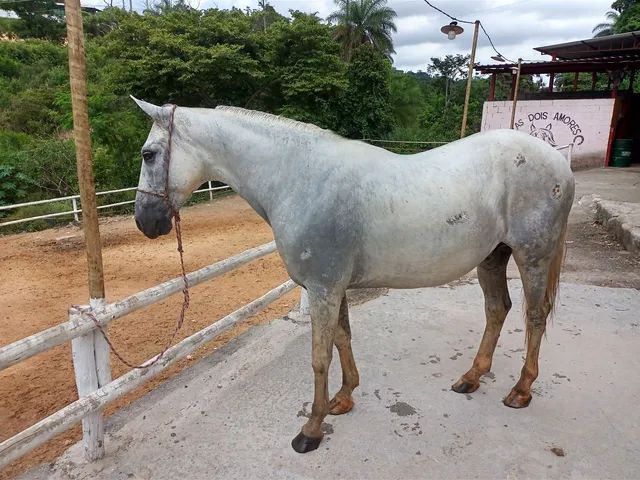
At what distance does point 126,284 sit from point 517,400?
18.2 feet

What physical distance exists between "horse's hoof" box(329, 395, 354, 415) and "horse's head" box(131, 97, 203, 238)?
1.43 m

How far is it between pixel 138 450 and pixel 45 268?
6.23 metres

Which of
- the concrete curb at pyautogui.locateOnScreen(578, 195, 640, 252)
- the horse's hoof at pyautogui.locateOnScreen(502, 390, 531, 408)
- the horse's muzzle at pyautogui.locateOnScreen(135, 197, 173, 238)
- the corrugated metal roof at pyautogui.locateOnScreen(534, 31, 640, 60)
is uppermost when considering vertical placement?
the corrugated metal roof at pyautogui.locateOnScreen(534, 31, 640, 60)

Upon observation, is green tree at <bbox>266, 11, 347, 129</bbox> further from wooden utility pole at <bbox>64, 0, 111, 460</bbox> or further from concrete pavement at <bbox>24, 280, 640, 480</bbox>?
wooden utility pole at <bbox>64, 0, 111, 460</bbox>

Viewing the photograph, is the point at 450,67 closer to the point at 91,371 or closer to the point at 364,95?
the point at 364,95

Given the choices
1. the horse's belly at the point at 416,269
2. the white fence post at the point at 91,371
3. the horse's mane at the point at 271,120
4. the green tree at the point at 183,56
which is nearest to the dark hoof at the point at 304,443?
the horse's belly at the point at 416,269

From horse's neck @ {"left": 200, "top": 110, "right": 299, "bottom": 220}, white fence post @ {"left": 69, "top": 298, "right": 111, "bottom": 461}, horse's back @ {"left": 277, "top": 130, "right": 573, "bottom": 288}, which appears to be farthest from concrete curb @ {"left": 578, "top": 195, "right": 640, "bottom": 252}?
white fence post @ {"left": 69, "top": 298, "right": 111, "bottom": 461}

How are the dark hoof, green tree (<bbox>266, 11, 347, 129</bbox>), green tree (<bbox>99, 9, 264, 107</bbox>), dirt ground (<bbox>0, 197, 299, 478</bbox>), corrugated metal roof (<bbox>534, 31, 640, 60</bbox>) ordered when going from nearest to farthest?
the dark hoof, dirt ground (<bbox>0, 197, 299, 478</bbox>), green tree (<bbox>99, 9, 264, 107</bbox>), green tree (<bbox>266, 11, 347, 129</bbox>), corrugated metal roof (<bbox>534, 31, 640, 60</bbox>)

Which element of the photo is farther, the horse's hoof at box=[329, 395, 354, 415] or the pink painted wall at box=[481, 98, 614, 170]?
the pink painted wall at box=[481, 98, 614, 170]

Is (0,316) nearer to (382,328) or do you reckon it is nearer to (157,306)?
(157,306)

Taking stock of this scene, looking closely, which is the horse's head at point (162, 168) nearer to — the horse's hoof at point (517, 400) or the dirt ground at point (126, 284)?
the dirt ground at point (126, 284)

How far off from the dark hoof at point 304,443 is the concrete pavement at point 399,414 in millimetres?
32

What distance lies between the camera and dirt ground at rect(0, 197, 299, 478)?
349 cm

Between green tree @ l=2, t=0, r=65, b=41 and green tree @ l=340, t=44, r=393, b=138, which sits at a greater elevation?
green tree @ l=2, t=0, r=65, b=41
